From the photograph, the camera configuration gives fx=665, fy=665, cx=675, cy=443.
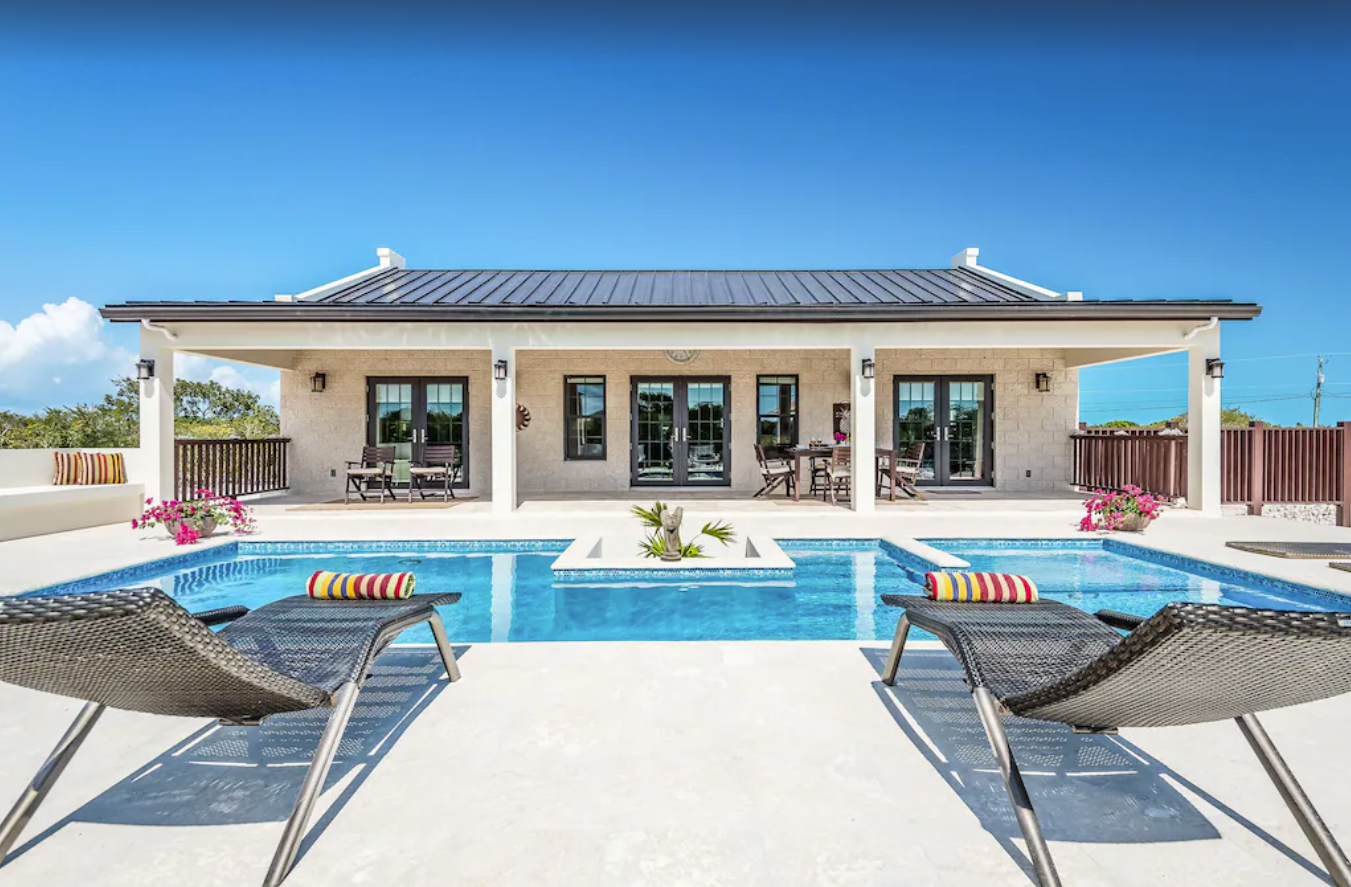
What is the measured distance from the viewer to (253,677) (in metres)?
1.88

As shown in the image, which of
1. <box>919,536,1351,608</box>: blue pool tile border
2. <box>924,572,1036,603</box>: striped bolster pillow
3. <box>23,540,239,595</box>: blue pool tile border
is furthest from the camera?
<box>23,540,239,595</box>: blue pool tile border

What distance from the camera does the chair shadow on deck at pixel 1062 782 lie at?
1.94 meters

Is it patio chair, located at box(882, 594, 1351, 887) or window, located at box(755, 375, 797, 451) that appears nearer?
patio chair, located at box(882, 594, 1351, 887)

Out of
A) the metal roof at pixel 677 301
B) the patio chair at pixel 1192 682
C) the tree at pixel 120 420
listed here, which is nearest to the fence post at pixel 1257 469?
the metal roof at pixel 677 301

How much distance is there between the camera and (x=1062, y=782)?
224 centimetres

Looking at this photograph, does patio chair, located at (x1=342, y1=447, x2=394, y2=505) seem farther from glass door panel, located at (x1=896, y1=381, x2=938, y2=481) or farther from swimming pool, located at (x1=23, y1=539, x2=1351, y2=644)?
glass door panel, located at (x1=896, y1=381, x2=938, y2=481)

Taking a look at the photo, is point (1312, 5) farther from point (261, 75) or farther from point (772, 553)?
point (261, 75)

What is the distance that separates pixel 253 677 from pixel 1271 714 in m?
3.79

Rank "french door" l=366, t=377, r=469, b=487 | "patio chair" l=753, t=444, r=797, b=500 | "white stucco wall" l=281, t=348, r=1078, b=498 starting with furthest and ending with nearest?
"french door" l=366, t=377, r=469, b=487
"white stucco wall" l=281, t=348, r=1078, b=498
"patio chair" l=753, t=444, r=797, b=500

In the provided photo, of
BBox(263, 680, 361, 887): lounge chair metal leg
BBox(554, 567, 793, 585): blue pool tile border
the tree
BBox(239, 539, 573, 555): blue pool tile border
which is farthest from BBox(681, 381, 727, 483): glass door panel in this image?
BBox(263, 680, 361, 887): lounge chair metal leg

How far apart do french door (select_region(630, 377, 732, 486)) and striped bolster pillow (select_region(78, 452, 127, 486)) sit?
741cm

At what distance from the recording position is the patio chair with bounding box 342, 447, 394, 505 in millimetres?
10546

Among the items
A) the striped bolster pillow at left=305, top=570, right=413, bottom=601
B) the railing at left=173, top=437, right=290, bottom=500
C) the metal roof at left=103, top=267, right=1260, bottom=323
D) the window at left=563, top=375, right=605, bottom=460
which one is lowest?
the striped bolster pillow at left=305, top=570, right=413, bottom=601

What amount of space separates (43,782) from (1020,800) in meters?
2.73
